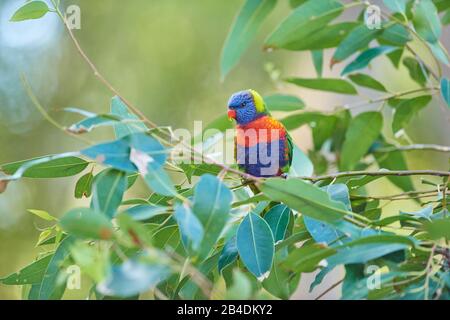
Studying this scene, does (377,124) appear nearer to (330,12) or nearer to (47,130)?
(330,12)

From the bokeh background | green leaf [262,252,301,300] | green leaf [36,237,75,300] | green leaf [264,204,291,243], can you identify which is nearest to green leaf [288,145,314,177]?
green leaf [264,204,291,243]

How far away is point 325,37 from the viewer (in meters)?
1.73

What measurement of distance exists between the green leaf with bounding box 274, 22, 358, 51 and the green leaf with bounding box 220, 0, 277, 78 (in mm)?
116

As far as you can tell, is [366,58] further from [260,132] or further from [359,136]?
[260,132]

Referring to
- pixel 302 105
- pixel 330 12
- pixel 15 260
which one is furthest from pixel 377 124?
pixel 15 260

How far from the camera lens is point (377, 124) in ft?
6.06

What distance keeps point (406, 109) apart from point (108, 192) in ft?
3.86

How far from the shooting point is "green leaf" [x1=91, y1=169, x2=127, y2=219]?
891mm

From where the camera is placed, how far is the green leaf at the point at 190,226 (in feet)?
2.56

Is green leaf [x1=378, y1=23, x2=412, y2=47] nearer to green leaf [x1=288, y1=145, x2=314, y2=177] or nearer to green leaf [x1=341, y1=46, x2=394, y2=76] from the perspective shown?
green leaf [x1=341, y1=46, x2=394, y2=76]

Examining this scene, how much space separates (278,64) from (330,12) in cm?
386

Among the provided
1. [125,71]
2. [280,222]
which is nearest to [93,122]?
[280,222]

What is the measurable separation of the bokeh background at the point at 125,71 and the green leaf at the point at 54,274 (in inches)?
146
